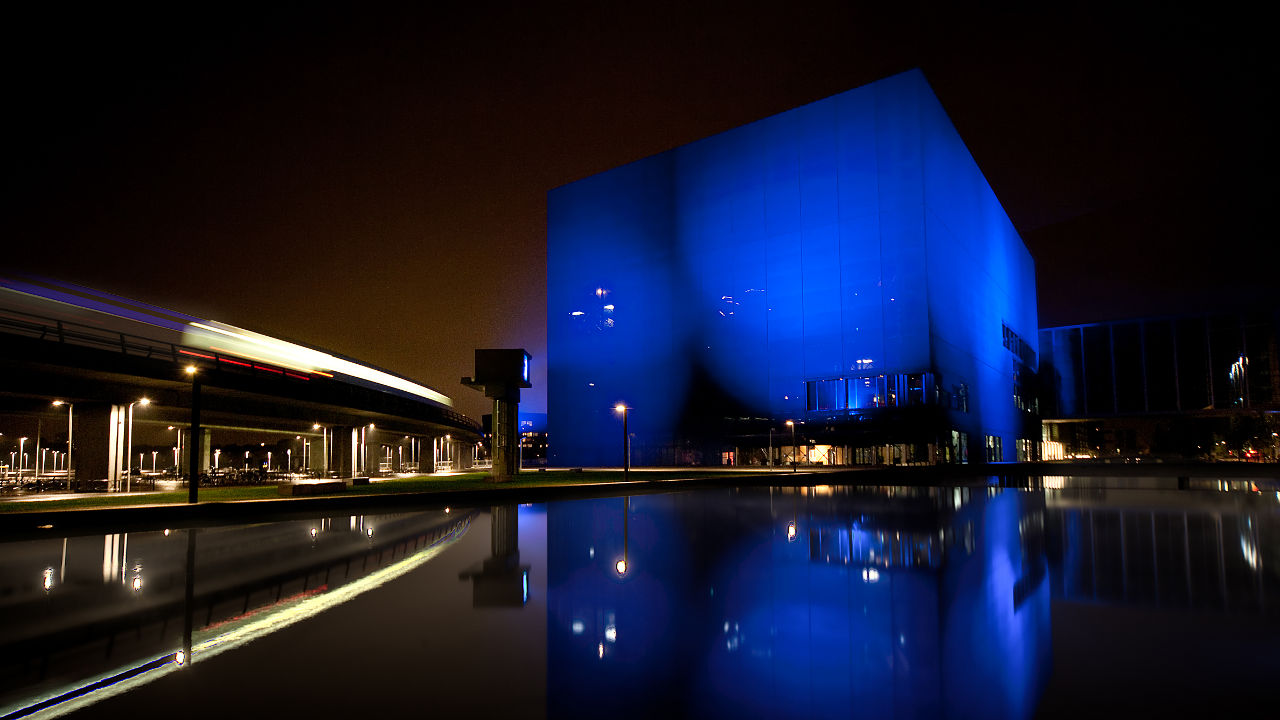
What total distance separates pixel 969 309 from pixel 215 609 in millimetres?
71784

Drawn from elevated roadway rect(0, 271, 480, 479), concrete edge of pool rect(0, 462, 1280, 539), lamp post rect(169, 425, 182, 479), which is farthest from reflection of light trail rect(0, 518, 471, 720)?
lamp post rect(169, 425, 182, 479)

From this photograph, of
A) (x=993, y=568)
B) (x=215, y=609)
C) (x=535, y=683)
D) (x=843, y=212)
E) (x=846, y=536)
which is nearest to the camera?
(x=535, y=683)

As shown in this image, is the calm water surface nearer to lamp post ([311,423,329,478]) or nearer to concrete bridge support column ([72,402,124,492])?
concrete bridge support column ([72,402,124,492])

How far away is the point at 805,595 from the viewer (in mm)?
7781

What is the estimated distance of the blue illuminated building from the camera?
191 feet

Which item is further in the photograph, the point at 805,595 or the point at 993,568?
→ the point at 993,568

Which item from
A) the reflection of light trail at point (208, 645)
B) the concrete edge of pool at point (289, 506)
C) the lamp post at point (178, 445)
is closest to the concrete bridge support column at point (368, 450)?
the lamp post at point (178, 445)

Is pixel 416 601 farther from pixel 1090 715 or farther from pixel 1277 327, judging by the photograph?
pixel 1277 327

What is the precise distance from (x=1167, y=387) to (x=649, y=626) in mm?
127709

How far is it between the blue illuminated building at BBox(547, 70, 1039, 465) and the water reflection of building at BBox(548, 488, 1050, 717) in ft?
154

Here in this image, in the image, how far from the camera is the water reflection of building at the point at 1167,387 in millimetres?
100625

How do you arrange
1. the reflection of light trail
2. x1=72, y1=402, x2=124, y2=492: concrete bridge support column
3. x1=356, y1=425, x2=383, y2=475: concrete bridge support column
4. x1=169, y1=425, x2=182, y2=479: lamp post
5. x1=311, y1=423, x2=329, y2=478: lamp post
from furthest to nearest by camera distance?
x1=311, y1=423, x2=329, y2=478: lamp post
x1=356, y1=425, x2=383, y2=475: concrete bridge support column
x1=169, y1=425, x2=182, y2=479: lamp post
x1=72, y1=402, x2=124, y2=492: concrete bridge support column
the reflection of light trail

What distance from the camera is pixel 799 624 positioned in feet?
21.6

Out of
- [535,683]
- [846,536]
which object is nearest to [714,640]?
[535,683]
